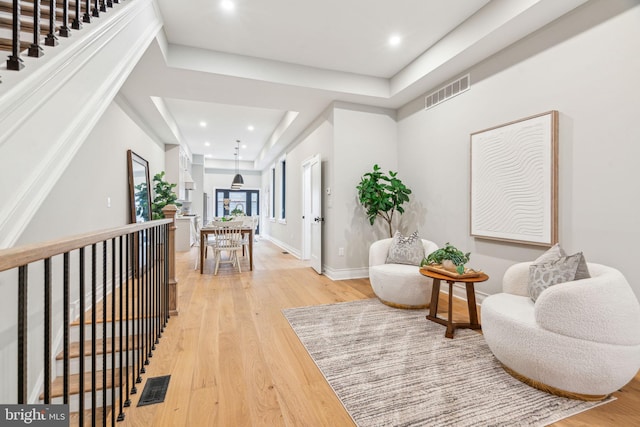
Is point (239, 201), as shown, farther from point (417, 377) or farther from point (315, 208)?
point (417, 377)

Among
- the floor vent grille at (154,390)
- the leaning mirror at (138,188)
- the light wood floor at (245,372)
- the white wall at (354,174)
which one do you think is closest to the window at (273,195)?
the leaning mirror at (138,188)

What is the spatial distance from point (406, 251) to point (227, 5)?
3192 mm

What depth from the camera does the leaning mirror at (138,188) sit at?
14.7 feet

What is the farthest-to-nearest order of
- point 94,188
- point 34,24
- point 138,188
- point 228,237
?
point 228,237 < point 138,188 < point 94,188 < point 34,24

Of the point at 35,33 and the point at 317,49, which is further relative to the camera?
the point at 317,49

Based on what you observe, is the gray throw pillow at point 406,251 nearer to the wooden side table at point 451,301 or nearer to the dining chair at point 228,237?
the wooden side table at point 451,301

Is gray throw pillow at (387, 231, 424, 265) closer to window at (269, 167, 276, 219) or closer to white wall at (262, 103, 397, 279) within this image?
white wall at (262, 103, 397, 279)

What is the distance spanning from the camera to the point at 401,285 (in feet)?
10.3

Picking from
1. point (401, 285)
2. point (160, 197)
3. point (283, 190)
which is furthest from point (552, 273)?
point (283, 190)

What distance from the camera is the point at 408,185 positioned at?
15.2 ft

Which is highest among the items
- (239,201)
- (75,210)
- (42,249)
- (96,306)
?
(239,201)

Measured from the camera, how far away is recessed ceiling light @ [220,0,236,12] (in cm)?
284

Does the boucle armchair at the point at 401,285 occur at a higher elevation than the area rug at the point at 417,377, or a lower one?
higher

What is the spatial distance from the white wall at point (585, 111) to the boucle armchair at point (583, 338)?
76 centimetres
